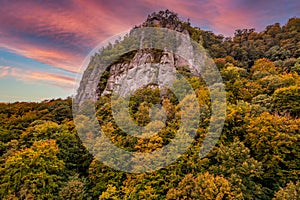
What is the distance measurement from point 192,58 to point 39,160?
33.5 meters

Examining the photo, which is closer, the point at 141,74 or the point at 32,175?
the point at 32,175

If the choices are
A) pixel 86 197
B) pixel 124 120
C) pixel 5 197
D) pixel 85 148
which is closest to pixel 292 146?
pixel 124 120

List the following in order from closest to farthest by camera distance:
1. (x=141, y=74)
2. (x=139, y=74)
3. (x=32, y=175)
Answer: (x=32, y=175)
(x=141, y=74)
(x=139, y=74)

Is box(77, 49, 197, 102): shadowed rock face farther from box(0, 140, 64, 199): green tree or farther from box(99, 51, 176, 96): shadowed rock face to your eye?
box(0, 140, 64, 199): green tree

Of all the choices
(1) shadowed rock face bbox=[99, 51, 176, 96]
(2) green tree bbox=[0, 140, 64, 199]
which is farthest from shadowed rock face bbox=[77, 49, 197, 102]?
(2) green tree bbox=[0, 140, 64, 199]

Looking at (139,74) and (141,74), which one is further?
(139,74)

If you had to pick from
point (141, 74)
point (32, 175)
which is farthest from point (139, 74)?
point (32, 175)

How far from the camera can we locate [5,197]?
22094 millimetres

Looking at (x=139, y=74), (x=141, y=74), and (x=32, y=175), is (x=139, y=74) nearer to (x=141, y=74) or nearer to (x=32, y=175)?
(x=141, y=74)

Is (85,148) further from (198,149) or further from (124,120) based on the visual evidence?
(198,149)

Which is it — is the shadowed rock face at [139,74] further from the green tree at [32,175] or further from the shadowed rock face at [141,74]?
the green tree at [32,175]

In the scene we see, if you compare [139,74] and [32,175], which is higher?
[139,74]

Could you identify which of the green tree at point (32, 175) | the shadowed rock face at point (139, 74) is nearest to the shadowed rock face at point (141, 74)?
the shadowed rock face at point (139, 74)

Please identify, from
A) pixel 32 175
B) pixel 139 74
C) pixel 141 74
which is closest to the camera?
pixel 32 175
